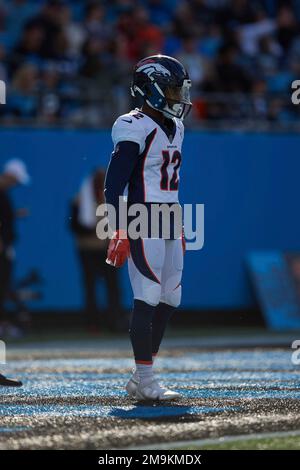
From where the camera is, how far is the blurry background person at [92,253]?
1454cm

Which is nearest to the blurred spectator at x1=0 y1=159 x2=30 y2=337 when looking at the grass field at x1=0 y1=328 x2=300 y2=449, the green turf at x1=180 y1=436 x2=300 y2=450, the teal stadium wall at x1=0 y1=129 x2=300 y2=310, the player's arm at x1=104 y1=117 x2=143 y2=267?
the teal stadium wall at x1=0 y1=129 x2=300 y2=310

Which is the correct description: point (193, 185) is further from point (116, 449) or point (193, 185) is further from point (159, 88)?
point (116, 449)

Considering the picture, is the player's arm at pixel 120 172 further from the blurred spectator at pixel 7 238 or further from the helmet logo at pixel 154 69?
the blurred spectator at pixel 7 238

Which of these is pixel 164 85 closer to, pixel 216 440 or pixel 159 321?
pixel 159 321

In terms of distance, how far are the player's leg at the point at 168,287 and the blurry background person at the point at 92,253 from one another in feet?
23.6

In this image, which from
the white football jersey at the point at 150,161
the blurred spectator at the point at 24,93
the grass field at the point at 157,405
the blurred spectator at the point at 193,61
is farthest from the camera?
the blurred spectator at the point at 193,61

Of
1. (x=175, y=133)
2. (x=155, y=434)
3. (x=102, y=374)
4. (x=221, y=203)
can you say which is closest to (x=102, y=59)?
(x=221, y=203)

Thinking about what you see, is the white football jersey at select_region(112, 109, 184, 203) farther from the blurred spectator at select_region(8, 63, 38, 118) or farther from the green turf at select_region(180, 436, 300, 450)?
the blurred spectator at select_region(8, 63, 38, 118)

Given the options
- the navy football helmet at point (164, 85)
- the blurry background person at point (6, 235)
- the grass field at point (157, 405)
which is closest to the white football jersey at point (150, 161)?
the navy football helmet at point (164, 85)

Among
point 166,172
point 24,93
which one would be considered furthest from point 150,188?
point 24,93

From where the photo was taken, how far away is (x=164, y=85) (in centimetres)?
709

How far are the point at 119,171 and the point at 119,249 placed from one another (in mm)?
445

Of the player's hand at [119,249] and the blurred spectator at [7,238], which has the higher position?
the blurred spectator at [7,238]

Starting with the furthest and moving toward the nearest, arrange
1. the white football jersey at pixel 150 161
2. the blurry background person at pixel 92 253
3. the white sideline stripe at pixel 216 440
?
1. the blurry background person at pixel 92 253
2. the white football jersey at pixel 150 161
3. the white sideline stripe at pixel 216 440
